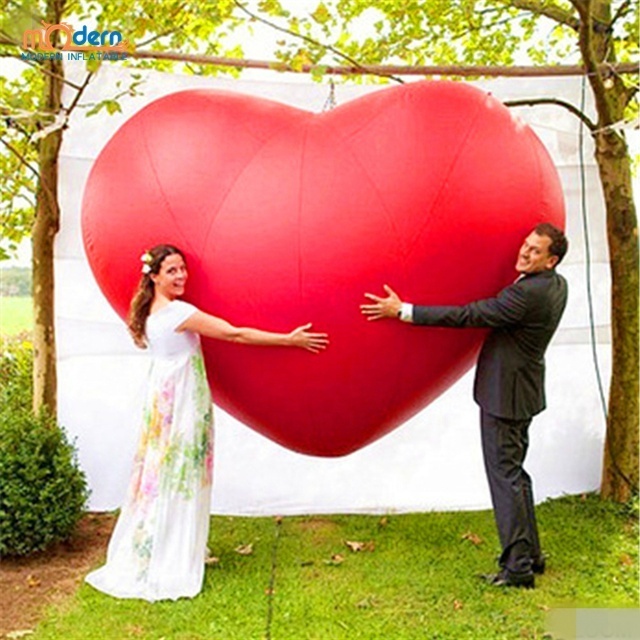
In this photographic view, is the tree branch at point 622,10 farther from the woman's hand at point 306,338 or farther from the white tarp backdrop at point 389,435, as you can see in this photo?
Answer: the woman's hand at point 306,338

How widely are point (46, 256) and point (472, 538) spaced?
2.61 m

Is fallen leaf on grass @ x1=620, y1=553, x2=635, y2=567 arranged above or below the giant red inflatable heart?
below

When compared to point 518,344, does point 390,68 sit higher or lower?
higher

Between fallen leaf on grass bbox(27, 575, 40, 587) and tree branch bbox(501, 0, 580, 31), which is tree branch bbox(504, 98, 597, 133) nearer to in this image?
tree branch bbox(501, 0, 580, 31)

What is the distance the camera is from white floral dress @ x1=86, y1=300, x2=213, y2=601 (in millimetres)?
3658

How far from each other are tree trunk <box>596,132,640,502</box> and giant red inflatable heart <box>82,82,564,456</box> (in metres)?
1.32

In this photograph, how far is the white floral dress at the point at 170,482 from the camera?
366 centimetres

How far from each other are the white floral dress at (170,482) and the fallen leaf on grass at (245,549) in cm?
58

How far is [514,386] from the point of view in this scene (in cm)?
358

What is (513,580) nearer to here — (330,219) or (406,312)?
(406,312)

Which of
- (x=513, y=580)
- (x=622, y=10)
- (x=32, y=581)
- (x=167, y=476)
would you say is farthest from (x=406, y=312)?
(x=622, y=10)

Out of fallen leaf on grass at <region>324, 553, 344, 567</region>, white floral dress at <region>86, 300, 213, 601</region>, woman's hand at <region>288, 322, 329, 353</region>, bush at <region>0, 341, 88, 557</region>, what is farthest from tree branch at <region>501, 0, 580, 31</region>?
bush at <region>0, 341, 88, 557</region>

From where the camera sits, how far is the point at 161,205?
3363 millimetres

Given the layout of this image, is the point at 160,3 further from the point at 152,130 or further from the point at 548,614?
the point at 548,614
